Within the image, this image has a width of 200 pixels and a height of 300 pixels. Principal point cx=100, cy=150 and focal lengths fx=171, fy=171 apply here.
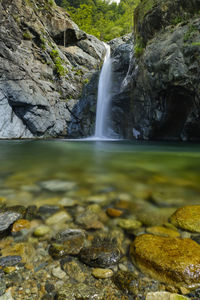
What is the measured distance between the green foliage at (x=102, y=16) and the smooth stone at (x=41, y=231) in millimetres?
36620

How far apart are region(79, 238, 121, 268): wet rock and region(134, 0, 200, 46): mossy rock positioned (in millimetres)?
12469

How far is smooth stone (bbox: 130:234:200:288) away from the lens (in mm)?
1015

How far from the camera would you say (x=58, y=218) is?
1731 millimetres

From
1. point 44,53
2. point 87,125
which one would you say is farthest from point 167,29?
point 44,53

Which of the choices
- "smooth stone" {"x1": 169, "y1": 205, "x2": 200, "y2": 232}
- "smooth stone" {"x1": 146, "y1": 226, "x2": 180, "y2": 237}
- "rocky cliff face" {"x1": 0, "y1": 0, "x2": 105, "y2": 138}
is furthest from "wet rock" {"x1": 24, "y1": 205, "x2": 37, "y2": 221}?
"rocky cliff face" {"x1": 0, "y1": 0, "x2": 105, "y2": 138}

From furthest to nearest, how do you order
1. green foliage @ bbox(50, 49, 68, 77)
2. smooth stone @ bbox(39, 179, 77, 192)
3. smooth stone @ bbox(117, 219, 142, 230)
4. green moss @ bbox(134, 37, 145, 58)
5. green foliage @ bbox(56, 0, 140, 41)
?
1. green foliage @ bbox(56, 0, 140, 41)
2. green foliage @ bbox(50, 49, 68, 77)
3. green moss @ bbox(134, 37, 145, 58)
4. smooth stone @ bbox(39, 179, 77, 192)
5. smooth stone @ bbox(117, 219, 142, 230)

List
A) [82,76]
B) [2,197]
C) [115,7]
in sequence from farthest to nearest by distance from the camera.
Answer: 1. [115,7]
2. [82,76]
3. [2,197]

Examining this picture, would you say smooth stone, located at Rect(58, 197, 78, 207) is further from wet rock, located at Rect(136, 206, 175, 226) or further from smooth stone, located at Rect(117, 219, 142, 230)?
wet rock, located at Rect(136, 206, 175, 226)

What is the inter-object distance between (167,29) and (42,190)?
482 inches

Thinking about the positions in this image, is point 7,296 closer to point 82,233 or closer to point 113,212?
point 82,233

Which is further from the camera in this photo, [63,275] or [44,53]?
[44,53]

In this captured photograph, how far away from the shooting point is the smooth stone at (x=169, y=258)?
1015mm

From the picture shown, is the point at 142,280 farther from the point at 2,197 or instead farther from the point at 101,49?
the point at 101,49

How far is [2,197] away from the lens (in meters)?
2.25
